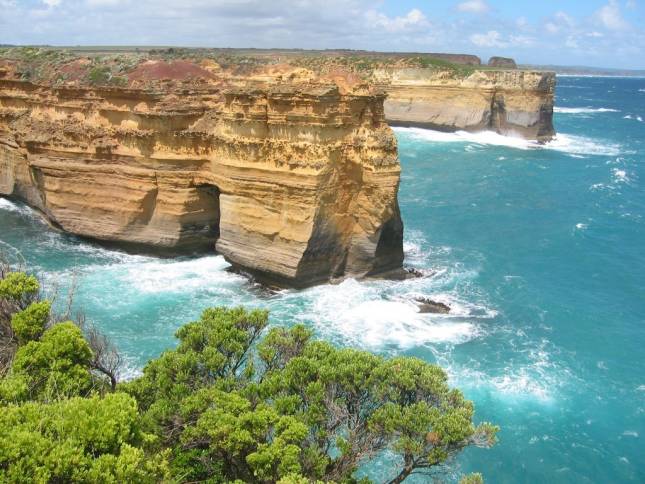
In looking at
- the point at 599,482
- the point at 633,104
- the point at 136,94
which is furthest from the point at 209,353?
the point at 633,104

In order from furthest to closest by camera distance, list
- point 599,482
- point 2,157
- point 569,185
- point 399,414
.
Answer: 1. point 569,185
2. point 2,157
3. point 599,482
4. point 399,414

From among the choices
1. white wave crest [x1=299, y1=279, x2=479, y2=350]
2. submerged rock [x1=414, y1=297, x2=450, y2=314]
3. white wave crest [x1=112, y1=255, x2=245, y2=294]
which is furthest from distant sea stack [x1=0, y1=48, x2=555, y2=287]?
submerged rock [x1=414, y1=297, x2=450, y2=314]

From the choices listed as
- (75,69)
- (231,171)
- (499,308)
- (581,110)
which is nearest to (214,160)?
(231,171)

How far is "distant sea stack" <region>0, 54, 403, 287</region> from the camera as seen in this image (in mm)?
24047

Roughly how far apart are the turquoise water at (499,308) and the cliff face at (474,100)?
33.3 meters

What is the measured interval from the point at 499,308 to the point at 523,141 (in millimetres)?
53357

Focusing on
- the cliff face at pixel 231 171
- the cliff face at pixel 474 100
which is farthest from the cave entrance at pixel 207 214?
the cliff face at pixel 474 100

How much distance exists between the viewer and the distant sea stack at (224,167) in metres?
24.0

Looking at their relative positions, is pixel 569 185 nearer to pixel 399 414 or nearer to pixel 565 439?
pixel 565 439

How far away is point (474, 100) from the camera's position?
77.1 m

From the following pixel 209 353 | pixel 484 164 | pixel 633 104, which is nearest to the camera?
pixel 209 353

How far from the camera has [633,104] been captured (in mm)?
134125

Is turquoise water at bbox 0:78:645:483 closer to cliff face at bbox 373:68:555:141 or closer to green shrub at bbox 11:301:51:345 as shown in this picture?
green shrub at bbox 11:301:51:345

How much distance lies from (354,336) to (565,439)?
7.76 m
